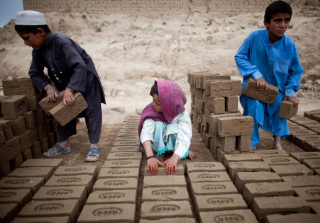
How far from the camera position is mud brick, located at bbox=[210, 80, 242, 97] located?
2941 millimetres

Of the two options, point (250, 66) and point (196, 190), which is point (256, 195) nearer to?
point (196, 190)

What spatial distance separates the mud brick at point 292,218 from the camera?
1714 millimetres

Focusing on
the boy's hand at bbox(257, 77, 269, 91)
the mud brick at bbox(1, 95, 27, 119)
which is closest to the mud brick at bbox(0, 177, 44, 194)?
the mud brick at bbox(1, 95, 27, 119)

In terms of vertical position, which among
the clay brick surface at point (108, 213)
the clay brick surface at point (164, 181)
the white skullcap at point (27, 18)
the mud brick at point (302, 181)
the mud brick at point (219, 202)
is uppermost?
the white skullcap at point (27, 18)

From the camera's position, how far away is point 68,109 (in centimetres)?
280

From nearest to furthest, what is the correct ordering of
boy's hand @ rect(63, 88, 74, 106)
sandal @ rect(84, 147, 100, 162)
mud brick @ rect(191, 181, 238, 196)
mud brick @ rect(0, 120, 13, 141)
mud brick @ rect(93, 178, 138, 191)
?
mud brick @ rect(191, 181, 238, 196), mud brick @ rect(93, 178, 138, 191), mud brick @ rect(0, 120, 13, 141), boy's hand @ rect(63, 88, 74, 106), sandal @ rect(84, 147, 100, 162)

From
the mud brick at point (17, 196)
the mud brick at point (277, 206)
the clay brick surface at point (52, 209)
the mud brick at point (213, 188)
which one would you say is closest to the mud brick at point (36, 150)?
the mud brick at point (17, 196)

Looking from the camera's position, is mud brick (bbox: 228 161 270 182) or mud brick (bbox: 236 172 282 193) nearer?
mud brick (bbox: 236 172 282 193)

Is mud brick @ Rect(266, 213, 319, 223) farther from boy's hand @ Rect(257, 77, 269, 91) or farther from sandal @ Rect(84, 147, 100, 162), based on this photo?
sandal @ Rect(84, 147, 100, 162)

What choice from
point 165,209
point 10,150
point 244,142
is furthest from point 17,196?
point 244,142

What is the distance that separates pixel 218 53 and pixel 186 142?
791 centimetres

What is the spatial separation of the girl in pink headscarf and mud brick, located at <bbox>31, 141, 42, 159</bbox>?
1507 millimetres

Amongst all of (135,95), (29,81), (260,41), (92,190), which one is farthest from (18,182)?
(135,95)

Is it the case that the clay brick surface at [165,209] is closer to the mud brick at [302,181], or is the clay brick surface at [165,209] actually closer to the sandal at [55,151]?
the mud brick at [302,181]
